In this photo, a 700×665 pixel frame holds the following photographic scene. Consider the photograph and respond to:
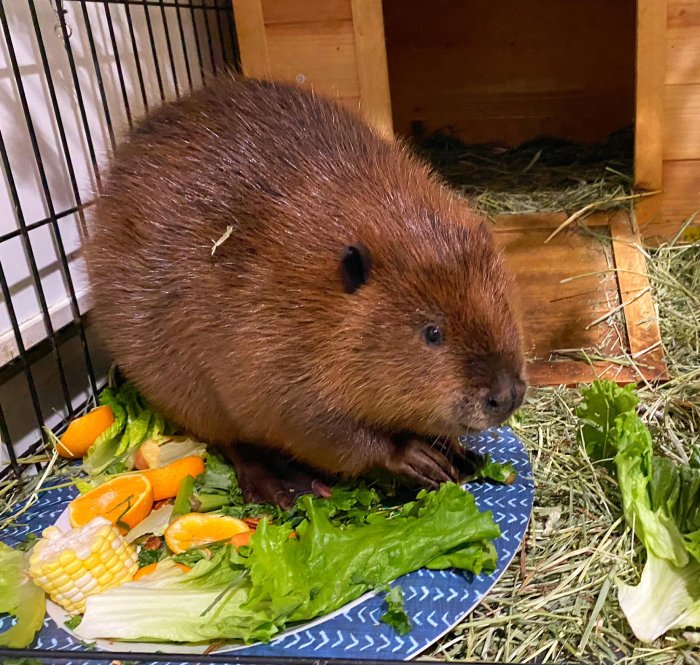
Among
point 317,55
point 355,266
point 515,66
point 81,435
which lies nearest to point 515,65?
point 515,66

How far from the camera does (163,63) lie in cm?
355

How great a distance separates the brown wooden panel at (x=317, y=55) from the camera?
10.4ft

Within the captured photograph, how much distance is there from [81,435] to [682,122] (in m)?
2.75

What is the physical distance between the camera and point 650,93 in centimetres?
304

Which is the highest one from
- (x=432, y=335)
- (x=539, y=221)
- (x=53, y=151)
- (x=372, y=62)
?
(x=372, y=62)

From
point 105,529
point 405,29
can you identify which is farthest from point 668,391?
point 405,29

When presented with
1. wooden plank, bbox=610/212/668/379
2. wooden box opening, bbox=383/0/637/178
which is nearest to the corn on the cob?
wooden plank, bbox=610/212/668/379

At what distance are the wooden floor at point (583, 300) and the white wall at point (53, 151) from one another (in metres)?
1.77

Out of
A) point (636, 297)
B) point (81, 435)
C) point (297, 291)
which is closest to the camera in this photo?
point (297, 291)

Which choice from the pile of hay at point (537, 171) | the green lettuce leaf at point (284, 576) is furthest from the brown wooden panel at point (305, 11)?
the green lettuce leaf at point (284, 576)

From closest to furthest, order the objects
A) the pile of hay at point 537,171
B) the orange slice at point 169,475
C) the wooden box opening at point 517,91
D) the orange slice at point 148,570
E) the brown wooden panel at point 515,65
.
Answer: the orange slice at point 148,570 → the orange slice at point 169,475 → the pile of hay at point 537,171 → the wooden box opening at point 517,91 → the brown wooden panel at point 515,65

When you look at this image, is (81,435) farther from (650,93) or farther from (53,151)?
(650,93)

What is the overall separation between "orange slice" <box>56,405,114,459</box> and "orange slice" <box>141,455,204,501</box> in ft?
1.14

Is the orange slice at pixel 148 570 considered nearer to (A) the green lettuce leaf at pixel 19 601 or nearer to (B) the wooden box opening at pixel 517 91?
(A) the green lettuce leaf at pixel 19 601
